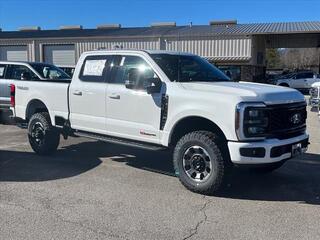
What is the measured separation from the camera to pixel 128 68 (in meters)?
7.09

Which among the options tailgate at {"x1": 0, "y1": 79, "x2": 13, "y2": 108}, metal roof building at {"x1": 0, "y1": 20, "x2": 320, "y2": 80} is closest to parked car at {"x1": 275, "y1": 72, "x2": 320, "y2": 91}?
metal roof building at {"x1": 0, "y1": 20, "x2": 320, "y2": 80}

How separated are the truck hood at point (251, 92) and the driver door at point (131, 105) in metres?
0.64

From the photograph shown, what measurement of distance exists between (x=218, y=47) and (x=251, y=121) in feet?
88.5

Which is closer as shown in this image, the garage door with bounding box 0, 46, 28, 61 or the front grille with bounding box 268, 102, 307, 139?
the front grille with bounding box 268, 102, 307, 139

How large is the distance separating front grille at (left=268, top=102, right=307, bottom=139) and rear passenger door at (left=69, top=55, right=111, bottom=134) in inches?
112

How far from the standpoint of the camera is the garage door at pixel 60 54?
35719 millimetres

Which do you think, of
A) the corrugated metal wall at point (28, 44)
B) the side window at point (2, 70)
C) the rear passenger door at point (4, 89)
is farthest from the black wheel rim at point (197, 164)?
the corrugated metal wall at point (28, 44)

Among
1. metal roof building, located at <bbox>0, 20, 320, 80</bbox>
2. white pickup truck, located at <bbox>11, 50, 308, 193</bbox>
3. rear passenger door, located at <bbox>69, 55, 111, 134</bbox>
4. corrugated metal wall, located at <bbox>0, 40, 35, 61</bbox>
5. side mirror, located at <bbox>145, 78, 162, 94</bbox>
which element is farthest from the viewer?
corrugated metal wall, located at <bbox>0, 40, 35, 61</bbox>

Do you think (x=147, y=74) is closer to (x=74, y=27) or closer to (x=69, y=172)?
(x=69, y=172)

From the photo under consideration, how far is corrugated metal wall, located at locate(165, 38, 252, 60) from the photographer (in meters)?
31.3

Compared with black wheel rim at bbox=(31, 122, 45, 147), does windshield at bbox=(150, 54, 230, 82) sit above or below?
above

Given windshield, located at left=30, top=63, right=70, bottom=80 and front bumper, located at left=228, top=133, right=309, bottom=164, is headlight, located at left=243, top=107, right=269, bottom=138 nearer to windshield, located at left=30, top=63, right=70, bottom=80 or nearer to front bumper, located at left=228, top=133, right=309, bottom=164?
front bumper, located at left=228, top=133, right=309, bottom=164

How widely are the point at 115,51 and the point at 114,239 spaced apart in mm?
3766

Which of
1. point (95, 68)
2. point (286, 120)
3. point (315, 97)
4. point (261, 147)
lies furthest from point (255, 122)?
point (315, 97)
